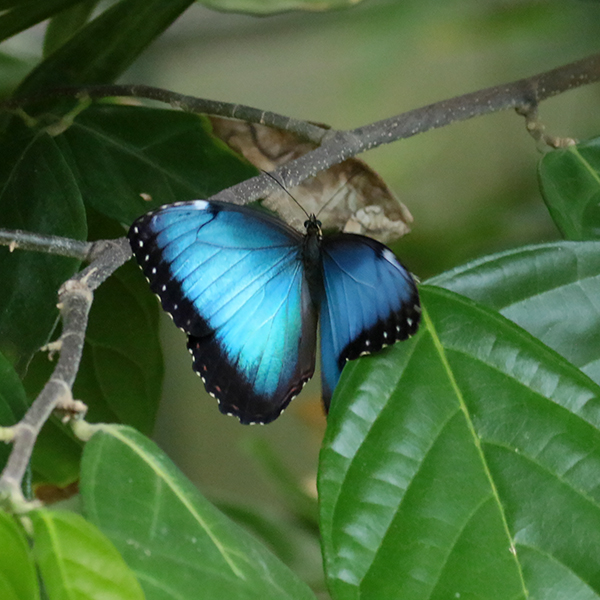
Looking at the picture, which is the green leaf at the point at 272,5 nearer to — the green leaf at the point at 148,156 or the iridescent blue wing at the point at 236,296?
the green leaf at the point at 148,156

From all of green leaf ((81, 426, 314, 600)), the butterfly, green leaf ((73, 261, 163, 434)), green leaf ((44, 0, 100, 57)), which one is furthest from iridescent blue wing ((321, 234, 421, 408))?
green leaf ((44, 0, 100, 57))

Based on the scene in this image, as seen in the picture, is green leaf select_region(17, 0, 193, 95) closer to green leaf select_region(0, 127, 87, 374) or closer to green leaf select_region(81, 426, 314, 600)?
green leaf select_region(0, 127, 87, 374)

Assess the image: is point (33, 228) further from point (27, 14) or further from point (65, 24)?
point (65, 24)

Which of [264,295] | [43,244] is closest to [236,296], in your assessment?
[264,295]

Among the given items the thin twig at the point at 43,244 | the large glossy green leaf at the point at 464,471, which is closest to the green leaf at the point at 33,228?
the thin twig at the point at 43,244

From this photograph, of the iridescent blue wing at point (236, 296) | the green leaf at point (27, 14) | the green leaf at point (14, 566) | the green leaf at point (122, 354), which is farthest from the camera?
the green leaf at point (122, 354)

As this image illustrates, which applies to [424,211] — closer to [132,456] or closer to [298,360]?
[298,360]

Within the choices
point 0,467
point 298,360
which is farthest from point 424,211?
point 0,467
